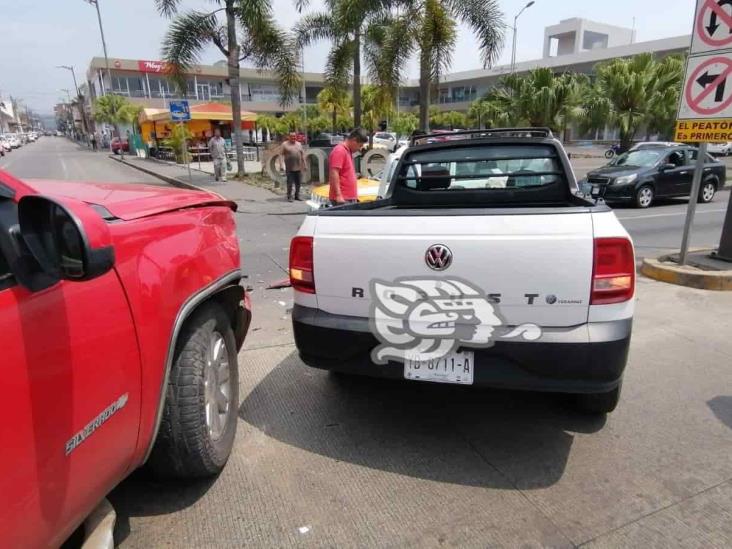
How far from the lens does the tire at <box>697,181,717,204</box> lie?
14.7m

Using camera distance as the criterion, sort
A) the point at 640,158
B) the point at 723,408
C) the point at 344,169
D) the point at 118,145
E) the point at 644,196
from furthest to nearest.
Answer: the point at 118,145, the point at 640,158, the point at 644,196, the point at 344,169, the point at 723,408

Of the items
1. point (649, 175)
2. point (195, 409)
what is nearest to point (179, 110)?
point (649, 175)

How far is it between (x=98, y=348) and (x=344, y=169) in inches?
227

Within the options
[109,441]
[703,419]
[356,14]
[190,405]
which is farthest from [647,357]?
[356,14]

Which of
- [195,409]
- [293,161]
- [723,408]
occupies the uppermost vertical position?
[293,161]

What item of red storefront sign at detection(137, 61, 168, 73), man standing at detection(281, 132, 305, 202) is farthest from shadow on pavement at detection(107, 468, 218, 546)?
red storefront sign at detection(137, 61, 168, 73)

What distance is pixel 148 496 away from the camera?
250 cm

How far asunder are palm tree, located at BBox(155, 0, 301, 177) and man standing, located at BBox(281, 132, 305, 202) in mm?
5730

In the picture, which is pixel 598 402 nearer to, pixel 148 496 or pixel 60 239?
pixel 148 496

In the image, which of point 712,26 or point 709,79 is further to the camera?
point 709,79

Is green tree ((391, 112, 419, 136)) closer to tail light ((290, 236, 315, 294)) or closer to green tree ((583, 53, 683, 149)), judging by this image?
green tree ((583, 53, 683, 149))

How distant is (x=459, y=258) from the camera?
8.23ft

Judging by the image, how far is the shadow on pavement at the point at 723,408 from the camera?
10.4ft

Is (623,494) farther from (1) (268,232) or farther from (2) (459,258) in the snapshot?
(1) (268,232)
